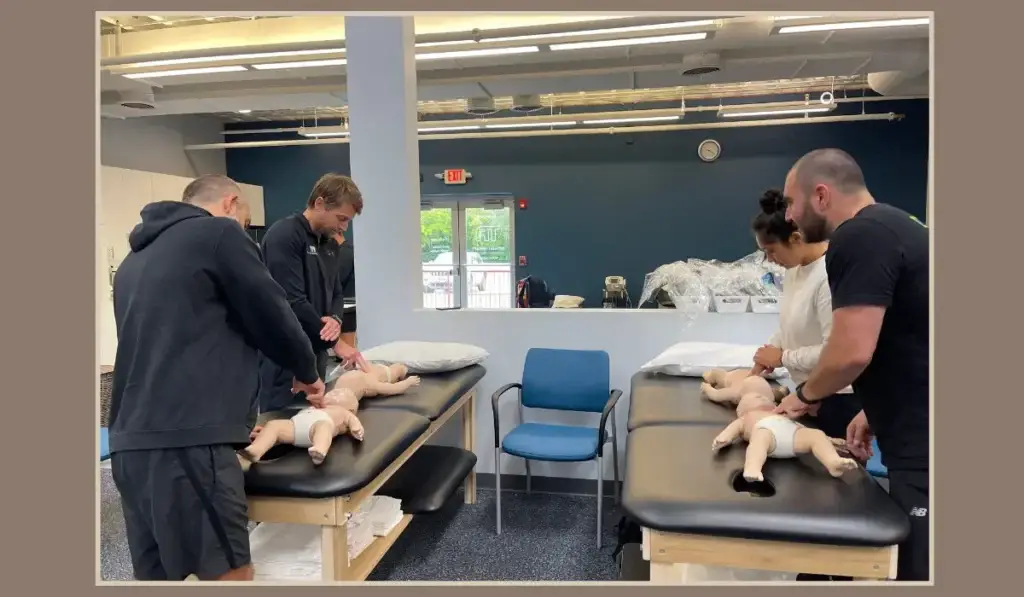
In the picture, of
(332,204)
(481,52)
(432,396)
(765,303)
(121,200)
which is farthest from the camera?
(121,200)

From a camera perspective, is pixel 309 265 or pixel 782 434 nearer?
pixel 782 434

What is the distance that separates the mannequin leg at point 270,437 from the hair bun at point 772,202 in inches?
69.7

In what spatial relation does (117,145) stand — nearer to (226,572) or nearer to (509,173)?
(509,173)

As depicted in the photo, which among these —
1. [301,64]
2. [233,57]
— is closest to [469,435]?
[301,64]

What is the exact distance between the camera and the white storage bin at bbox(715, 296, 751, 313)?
306 centimetres

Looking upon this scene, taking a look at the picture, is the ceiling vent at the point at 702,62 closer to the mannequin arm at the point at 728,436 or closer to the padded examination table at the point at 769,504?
the mannequin arm at the point at 728,436

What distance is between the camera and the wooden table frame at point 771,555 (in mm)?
1371

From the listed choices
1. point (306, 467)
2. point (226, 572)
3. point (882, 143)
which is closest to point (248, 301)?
point (306, 467)

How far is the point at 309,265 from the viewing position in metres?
2.64

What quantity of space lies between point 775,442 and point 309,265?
192 cm

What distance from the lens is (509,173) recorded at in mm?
8359

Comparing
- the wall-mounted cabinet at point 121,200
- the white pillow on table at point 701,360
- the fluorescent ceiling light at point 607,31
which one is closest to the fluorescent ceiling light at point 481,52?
the fluorescent ceiling light at point 607,31

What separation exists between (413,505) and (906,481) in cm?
170

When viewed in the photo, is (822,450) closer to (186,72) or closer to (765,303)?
(765,303)
